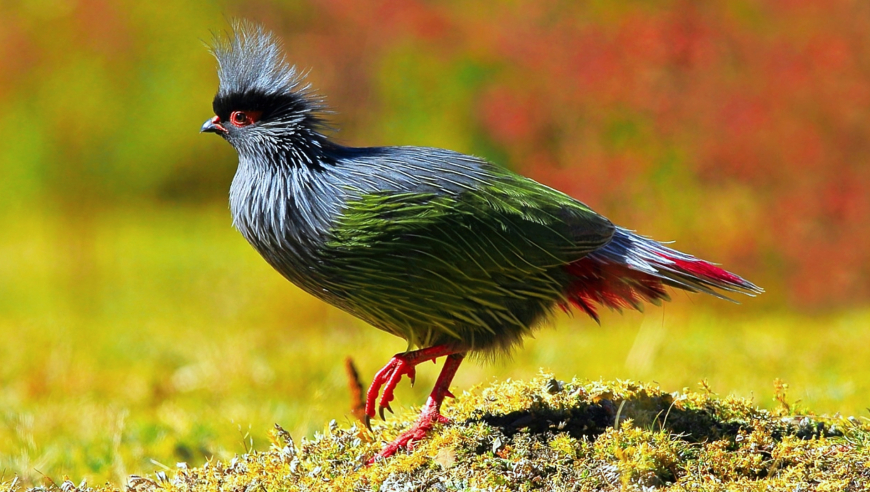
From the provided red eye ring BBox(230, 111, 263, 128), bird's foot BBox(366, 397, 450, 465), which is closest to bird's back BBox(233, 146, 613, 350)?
bird's foot BBox(366, 397, 450, 465)

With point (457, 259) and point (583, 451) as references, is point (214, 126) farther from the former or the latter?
point (583, 451)

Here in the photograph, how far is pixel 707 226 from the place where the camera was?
35.0 ft

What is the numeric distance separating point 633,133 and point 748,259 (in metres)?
1.81

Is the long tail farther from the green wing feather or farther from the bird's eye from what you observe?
the bird's eye

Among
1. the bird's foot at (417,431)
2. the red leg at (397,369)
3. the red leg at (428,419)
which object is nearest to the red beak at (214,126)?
Answer: the red leg at (397,369)

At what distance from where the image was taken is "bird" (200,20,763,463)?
3785 mm

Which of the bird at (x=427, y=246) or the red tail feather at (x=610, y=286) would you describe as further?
the red tail feather at (x=610, y=286)

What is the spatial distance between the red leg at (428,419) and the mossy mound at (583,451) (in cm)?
5

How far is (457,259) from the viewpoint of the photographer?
12.5ft

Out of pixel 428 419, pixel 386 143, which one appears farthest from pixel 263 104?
pixel 386 143

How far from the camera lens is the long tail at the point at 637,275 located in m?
4.01

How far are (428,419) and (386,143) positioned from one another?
28.2ft

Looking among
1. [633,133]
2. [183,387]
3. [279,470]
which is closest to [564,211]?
[279,470]

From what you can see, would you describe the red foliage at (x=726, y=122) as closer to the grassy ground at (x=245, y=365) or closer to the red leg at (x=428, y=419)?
the grassy ground at (x=245, y=365)
